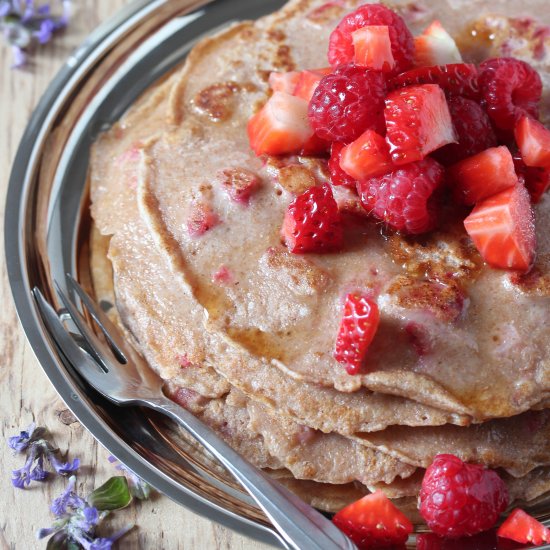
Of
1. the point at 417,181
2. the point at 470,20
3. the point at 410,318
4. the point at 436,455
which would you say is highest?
the point at 470,20

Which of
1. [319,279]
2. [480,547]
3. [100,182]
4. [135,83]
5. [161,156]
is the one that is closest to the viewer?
[480,547]

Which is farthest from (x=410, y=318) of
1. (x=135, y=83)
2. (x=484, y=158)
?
(x=135, y=83)

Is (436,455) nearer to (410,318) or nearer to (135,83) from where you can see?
(410,318)

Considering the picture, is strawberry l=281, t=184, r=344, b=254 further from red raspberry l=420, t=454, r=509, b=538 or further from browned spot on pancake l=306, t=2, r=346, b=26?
browned spot on pancake l=306, t=2, r=346, b=26

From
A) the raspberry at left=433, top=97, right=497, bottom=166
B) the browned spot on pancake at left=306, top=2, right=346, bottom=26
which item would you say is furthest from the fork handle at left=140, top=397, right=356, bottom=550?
the browned spot on pancake at left=306, top=2, right=346, bottom=26

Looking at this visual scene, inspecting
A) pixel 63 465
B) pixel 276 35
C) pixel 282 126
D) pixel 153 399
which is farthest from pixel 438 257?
pixel 63 465

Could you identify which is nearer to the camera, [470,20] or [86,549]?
[86,549]
